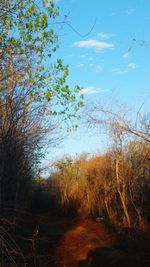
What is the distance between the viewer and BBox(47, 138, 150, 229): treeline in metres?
11.2

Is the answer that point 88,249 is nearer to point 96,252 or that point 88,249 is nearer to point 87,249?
point 87,249

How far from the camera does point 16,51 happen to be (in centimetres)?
725

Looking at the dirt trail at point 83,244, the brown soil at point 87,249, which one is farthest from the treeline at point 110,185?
the brown soil at point 87,249

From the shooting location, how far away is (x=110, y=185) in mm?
13164

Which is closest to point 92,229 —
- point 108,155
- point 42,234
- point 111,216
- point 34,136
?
point 111,216

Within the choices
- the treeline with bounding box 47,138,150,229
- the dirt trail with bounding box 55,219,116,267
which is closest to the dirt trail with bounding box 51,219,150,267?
the dirt trail with bounding box 55,219,116,267

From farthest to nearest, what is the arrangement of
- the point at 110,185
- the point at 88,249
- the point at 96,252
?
the point at 110,185, the point at 88,249, the point at 96,252

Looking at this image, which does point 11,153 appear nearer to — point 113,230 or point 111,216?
point 113,230

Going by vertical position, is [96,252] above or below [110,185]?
below

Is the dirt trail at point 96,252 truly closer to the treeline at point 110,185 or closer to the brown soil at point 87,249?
the brown soil at point 87,249

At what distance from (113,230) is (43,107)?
174 inches

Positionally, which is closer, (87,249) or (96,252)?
(96,252)

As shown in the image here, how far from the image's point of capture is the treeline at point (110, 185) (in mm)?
11234

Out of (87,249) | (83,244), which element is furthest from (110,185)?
(87,249)
